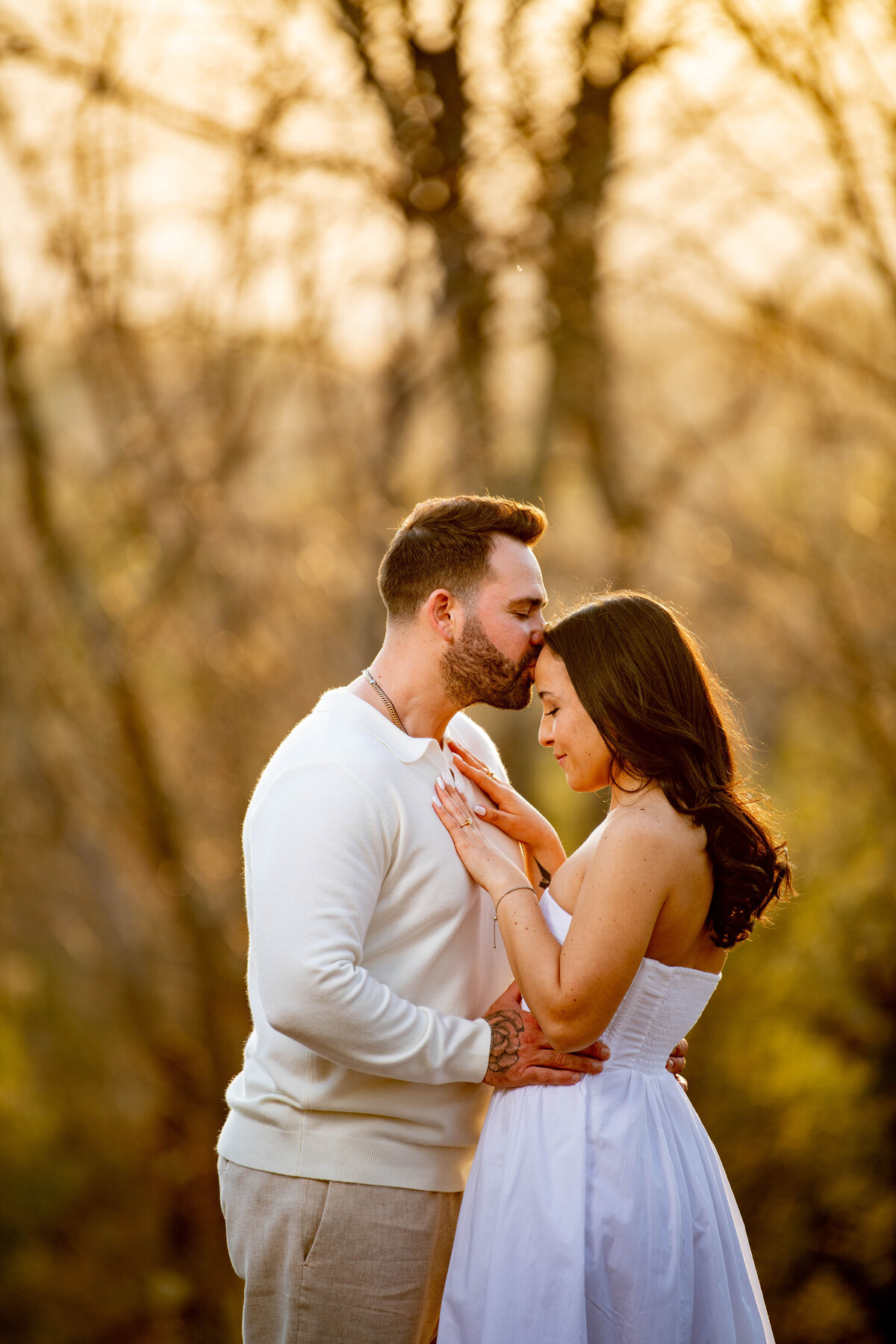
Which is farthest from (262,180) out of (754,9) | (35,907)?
(35,907)

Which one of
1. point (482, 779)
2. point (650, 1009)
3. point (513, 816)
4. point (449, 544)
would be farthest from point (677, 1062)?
point (449, 544)

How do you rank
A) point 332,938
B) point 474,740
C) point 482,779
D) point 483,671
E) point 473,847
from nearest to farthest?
point 332,938 → point 473,847 → point 483,671 → point 482,779 → point 474,740

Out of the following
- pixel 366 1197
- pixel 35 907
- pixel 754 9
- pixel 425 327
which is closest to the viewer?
pixel 366 1197

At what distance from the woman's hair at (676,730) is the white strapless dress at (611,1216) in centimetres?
23

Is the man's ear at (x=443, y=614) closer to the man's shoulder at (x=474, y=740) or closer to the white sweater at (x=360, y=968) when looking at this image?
the white sweater at (x=360, y=968)

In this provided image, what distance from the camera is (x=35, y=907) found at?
31.6 ft

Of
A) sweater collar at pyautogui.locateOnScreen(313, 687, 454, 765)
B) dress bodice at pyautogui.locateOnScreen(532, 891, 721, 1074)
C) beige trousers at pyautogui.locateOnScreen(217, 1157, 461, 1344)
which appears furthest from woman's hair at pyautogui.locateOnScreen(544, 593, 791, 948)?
beige trousers at pyautogui.locateOnScreen(217, 1157, 461, 1344)

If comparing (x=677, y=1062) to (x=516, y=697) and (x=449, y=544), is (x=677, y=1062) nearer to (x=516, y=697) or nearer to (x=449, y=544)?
(x=516, y=697)

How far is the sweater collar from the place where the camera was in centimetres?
233

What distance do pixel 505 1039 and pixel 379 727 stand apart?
2.20 feet

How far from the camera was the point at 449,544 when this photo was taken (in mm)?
2436

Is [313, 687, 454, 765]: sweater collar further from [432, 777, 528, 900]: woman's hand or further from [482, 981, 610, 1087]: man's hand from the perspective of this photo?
[482, 981, 610, 1087]: man's hand

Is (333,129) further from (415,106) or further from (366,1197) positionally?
(366,1197)

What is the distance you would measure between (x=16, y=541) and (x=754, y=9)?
4214mm
